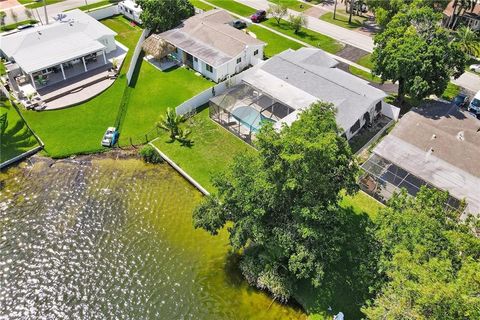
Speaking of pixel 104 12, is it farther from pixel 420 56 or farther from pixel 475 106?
pixel 475 106

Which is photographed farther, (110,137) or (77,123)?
(77,123)

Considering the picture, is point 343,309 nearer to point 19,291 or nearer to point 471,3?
point 19,291

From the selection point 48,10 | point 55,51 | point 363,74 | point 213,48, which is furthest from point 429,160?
point 48,10

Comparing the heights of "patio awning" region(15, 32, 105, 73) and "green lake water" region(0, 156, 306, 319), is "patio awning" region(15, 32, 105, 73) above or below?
above

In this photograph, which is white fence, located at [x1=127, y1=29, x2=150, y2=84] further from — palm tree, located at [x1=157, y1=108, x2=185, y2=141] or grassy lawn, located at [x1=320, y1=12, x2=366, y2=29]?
grassy lawn, located at [x1=320, y1=12, x2=366, y2=29]

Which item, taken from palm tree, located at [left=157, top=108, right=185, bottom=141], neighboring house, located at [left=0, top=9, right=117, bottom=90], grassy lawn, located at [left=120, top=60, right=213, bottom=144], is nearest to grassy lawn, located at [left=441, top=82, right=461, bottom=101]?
grassy lawn, located at [left=120, top=60, right=213, bottom=144]

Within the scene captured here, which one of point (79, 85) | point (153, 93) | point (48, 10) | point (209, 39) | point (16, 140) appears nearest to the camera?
point (16, 140)

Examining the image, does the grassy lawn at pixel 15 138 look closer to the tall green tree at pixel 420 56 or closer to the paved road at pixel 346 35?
the tall green tree at pixel 420 56
